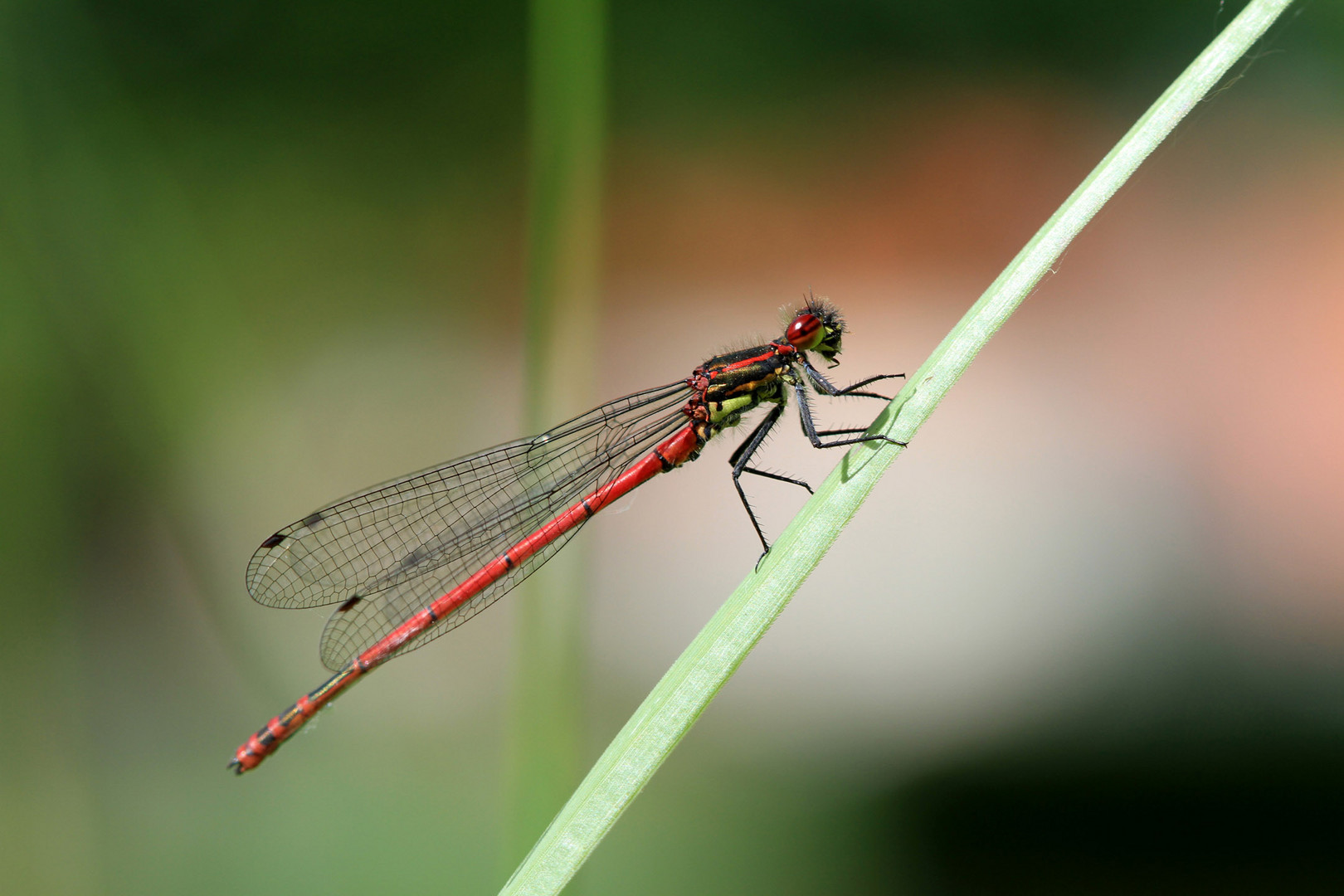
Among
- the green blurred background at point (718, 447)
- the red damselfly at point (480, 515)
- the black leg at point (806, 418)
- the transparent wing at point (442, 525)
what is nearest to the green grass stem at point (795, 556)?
the black leg at point (806, 418)

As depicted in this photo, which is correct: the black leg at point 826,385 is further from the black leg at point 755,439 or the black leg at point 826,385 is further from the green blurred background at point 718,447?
the green blurred background at point 718,447

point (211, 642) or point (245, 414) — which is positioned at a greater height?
point (245, 414)

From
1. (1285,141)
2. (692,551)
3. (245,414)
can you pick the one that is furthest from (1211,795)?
(245,414)

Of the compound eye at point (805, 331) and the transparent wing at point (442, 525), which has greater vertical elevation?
the compound eye at point (805, 331)

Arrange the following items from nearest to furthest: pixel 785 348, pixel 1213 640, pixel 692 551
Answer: pixel 785 348
pixel 1213 640
pixel 692 551

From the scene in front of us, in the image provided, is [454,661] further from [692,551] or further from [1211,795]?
[1211,795]

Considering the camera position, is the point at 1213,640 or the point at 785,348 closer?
the point at 785,348

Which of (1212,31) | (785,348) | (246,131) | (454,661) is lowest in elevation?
(454,661)

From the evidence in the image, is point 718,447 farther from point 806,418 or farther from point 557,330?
point 806,418
